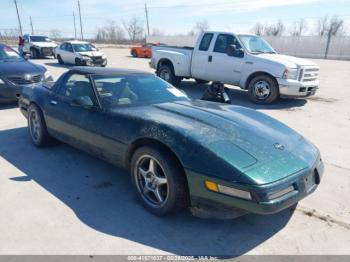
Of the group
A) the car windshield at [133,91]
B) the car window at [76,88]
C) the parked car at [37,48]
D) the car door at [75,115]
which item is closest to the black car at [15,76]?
the car door at [75,115]

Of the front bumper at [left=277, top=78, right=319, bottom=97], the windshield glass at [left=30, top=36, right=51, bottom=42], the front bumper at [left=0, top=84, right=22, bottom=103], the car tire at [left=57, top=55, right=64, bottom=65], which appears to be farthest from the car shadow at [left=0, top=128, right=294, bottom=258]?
the windshield glass at [left=30, top=36, right=51, bottom=42]

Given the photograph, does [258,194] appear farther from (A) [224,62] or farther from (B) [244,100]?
(A) [224,62]

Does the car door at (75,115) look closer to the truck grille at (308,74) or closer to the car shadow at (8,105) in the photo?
Answer: the car shadow at (8,105)

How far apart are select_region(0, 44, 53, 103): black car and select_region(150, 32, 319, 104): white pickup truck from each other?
4534 mm

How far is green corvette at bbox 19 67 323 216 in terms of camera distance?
2.68 m

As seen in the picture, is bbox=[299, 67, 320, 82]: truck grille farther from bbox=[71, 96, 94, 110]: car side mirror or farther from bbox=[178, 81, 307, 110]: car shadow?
bbox=[71, 96, 94, 110]: car side mirror

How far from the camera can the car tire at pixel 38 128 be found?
494 cm

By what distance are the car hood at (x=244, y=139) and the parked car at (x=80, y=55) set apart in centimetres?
1511

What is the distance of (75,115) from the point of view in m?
4.16

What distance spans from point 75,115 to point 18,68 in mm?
5091

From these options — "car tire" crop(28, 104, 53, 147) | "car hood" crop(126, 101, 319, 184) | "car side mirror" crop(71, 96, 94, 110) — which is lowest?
"car tire" crop(28, 104, 53, 147)

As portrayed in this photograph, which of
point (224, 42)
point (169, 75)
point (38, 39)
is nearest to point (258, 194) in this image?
point (224, 42)

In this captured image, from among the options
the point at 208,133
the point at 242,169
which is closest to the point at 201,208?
the point at 242,169

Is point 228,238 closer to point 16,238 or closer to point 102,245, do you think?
point 102,245
